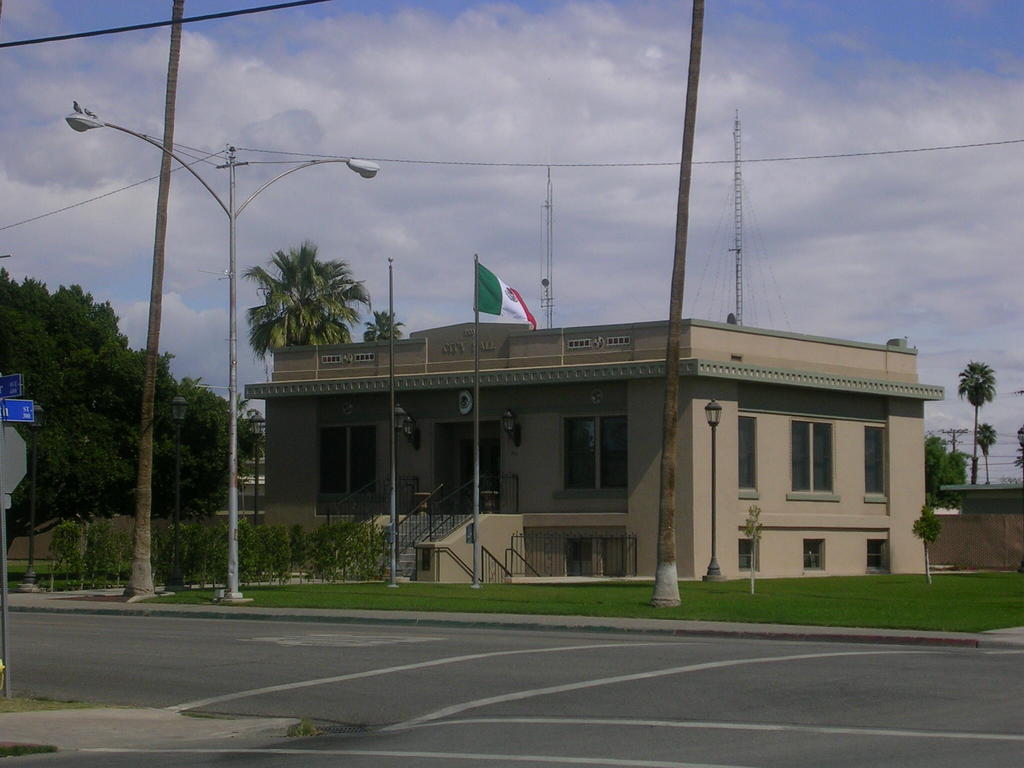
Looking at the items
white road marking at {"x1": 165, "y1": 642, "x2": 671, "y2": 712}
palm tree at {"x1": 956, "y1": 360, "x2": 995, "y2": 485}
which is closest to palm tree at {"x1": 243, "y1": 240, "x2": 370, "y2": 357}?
white road marking at {"x1": 165, "y1": 642, "x2": 671, "y2": 712}

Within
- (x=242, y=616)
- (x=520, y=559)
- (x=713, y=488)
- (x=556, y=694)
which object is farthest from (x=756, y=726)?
(x=520, y=559)

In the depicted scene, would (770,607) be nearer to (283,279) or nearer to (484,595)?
(484,595)

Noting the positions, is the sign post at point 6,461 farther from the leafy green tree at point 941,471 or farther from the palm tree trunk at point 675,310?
the leafy green tree at point 941,471

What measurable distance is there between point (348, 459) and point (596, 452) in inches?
358

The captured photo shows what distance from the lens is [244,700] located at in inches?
565

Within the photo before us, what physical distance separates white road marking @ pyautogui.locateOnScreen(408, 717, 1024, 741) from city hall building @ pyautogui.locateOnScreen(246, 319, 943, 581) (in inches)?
941

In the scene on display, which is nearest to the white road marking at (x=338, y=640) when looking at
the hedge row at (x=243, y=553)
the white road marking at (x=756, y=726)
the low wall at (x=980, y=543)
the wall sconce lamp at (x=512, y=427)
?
the white road marking at (x=756, y=726)

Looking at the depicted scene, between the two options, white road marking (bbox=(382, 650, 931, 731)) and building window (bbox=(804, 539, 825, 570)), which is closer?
white road marking (bbox=(382, 650, 931, 731))

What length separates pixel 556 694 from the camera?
1405 cm

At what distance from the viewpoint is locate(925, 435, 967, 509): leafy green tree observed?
86.1m

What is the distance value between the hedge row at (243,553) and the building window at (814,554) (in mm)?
12413

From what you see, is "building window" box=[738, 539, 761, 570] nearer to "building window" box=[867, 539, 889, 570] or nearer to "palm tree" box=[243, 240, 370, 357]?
"building window" box=[867, 539, 889, 570]

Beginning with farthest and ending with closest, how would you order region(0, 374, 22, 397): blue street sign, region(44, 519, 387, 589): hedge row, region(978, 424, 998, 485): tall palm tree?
region(978, 424, 998, 485): tall palm tree
region(44, 519, 387, 589): hedge row
region(0, 374, 22, 397): blue street sign

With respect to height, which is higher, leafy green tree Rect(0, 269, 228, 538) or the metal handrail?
leafy green tree Rect(0, 269, 228, 538)
